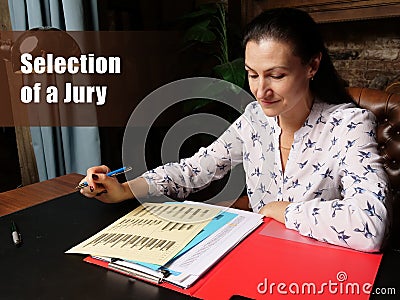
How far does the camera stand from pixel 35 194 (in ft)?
3.91

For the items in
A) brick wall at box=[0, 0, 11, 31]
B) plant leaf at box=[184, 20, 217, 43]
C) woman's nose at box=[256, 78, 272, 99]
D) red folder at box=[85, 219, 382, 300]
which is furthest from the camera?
plant leaf at box=[184, 20, 217, 43]

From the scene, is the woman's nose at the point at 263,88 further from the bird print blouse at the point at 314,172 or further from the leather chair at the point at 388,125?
the leather chair at the point at 388,125

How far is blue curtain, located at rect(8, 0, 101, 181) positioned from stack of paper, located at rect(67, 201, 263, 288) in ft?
3.06

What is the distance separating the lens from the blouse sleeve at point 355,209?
79 centimetres

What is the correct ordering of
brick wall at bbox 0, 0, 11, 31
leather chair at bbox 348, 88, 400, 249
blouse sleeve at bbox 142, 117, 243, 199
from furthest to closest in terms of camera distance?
brick wall at bbox 0, 0, 11, 31 → leather chair at bbox 348, 88, 400, 249 → blouse sleeve at bbox 142, 117, 243, 199

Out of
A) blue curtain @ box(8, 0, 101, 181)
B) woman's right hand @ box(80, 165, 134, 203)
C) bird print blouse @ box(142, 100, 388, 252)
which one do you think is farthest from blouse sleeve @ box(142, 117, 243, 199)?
blue curtain @ box(8, 0, 101, 181)

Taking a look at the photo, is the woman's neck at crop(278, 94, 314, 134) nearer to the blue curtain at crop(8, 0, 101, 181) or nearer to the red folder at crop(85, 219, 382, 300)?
the red folder at crop(85, 219, 382, 300)

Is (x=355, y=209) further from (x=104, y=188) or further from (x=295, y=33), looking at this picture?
(x=104, y=188)

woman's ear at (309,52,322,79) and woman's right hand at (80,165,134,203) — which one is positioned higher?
woman's ear at (309,52,322,79)

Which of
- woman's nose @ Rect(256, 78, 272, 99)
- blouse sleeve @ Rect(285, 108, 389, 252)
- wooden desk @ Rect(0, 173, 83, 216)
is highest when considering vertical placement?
woman's nose @ Rect(256, 78, 272, 99)

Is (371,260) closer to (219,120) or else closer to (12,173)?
(219,120)

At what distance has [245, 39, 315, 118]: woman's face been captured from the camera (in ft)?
3.27

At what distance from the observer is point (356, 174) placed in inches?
36.7

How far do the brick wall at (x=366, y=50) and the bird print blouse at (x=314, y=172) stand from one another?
127cm
